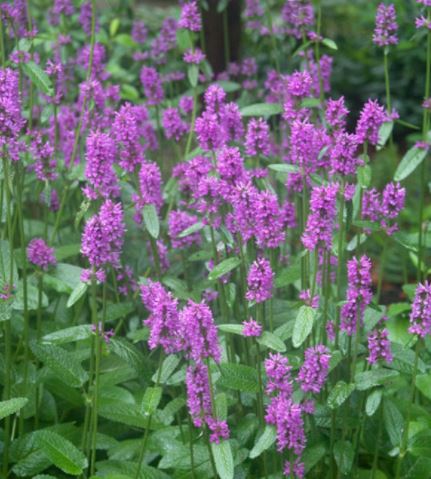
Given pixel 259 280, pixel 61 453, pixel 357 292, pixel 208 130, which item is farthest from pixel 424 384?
pixel 61 453

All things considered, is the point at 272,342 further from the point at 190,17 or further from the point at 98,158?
the point at 190,17

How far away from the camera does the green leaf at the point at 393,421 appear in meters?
3.18

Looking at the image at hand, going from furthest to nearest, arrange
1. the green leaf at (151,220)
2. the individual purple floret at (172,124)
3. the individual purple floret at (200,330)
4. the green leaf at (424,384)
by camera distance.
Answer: the individual purple floret at (172,124), the green leaf at (424,384), the green leaf at (151,220), the individual purple floret at (200,330)

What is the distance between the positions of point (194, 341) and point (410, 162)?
52.2 inches

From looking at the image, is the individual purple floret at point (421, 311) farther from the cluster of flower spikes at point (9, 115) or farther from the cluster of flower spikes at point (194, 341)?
the cluster of flower spikes at point (9, 115)

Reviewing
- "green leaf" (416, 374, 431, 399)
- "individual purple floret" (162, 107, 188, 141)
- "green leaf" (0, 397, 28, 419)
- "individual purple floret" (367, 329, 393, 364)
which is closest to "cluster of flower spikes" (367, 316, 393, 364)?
"individual purple floret" (367, 329, 393, 364)

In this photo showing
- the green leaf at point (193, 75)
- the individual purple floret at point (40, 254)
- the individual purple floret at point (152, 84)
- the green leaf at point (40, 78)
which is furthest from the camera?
the individual purple floret at point (152, 84)

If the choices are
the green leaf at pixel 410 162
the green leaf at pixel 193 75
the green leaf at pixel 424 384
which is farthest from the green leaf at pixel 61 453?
the green leaf at pixel 193 75

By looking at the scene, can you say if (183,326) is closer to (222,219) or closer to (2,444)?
(222,219)

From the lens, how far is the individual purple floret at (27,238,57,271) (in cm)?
350

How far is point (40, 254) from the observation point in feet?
11.5

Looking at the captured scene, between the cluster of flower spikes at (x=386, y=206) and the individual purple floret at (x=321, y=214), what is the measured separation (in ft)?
0.95

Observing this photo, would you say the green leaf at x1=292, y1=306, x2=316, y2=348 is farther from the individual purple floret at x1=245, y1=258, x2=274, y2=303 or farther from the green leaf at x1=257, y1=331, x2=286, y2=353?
the individual purple floret at x1=245, y1=258, x2=274, y2=303

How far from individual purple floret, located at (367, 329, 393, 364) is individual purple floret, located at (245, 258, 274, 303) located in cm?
41
